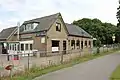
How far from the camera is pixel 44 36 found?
1500 inches

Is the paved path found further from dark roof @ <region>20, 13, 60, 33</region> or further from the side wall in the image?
dark roof @ <region>20, 13, 60, 33</region>

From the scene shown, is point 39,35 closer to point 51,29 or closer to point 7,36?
point 51,29

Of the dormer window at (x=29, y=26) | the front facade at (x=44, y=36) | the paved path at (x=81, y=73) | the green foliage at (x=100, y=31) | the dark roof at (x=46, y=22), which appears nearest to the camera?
the paved path at (x=81, y=73)

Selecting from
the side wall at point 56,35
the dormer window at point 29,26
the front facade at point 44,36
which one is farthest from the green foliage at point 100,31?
the dormer window at point 29,26

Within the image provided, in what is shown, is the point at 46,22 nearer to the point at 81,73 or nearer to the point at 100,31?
the point at 81,73

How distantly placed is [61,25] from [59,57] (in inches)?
781

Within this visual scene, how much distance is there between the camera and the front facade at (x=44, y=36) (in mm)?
38406

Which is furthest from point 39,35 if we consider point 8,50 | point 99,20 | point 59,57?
point 99,20

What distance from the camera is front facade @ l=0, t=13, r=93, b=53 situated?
3841 cm

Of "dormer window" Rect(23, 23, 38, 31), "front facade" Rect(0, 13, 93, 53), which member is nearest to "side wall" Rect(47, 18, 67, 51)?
"front facade" Rect(0, 13, 93, 53)

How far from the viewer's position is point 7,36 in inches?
1805

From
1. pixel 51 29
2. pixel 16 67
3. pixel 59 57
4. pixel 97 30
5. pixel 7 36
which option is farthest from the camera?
pixel 97 30

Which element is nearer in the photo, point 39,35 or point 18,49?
point 39,35

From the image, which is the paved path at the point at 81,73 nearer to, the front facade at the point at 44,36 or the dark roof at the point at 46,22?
the front facade at the point at 44,36
